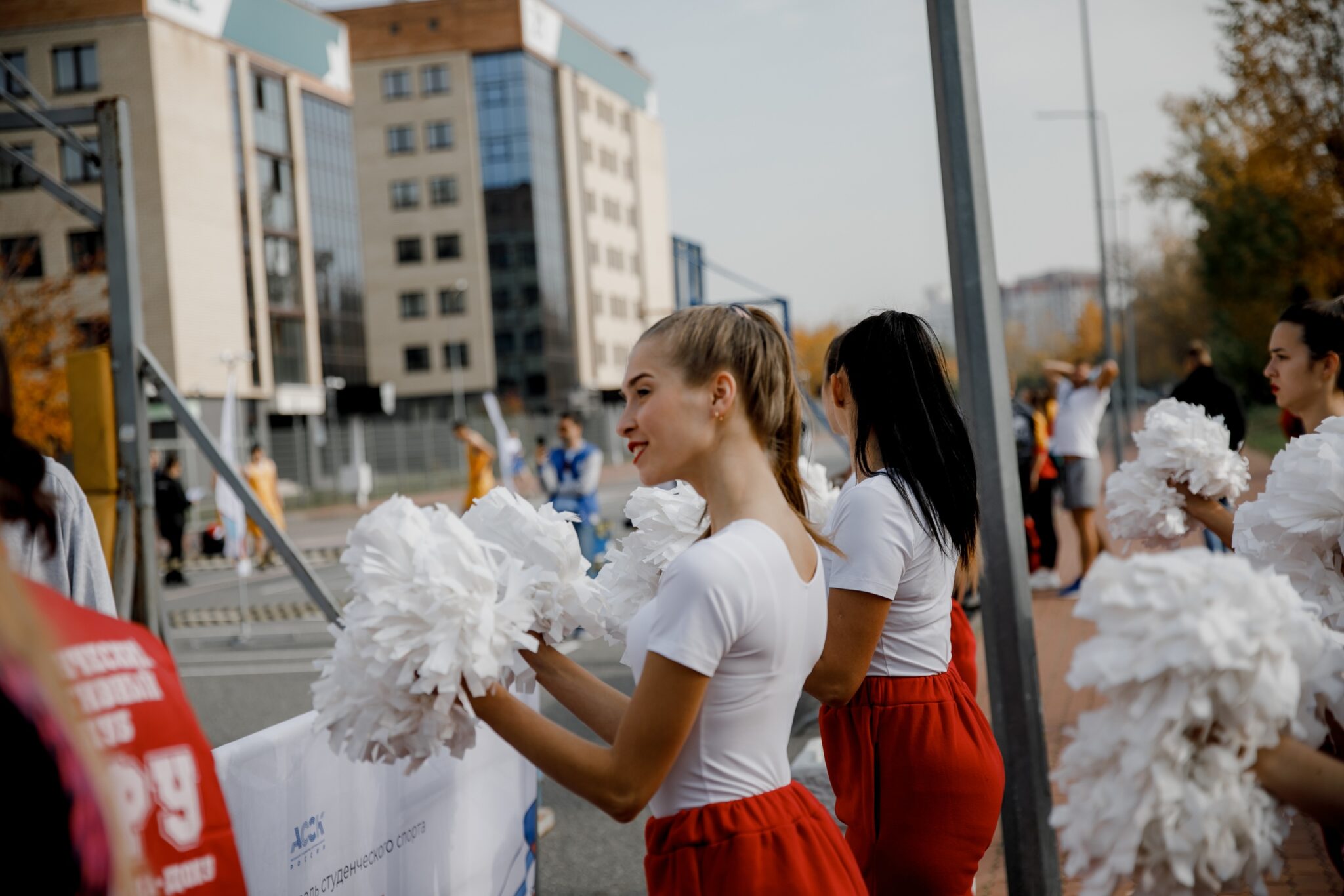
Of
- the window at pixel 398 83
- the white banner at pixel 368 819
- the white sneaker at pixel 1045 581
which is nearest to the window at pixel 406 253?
the window at pixel 398 83

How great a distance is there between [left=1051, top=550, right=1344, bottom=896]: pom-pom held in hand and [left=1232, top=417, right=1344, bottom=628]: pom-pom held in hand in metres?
0.74

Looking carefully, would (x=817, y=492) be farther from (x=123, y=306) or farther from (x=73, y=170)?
(x=73, y=170)

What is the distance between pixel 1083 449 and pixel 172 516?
A: 49.4 ft

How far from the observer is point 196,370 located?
46.2 m

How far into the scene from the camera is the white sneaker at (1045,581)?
1130 cm

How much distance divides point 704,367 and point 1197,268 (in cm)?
3515

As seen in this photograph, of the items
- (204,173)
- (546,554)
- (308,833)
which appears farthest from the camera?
(204,173)

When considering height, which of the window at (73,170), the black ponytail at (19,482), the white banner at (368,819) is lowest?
the white banner at (368,819)

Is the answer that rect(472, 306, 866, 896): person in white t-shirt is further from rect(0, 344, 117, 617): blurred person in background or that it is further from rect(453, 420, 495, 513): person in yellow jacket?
rect(453, 420, 495, 513): person in yellow jacket

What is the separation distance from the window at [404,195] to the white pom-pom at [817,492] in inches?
2775

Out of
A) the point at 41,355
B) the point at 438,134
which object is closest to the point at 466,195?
the point at 438,134

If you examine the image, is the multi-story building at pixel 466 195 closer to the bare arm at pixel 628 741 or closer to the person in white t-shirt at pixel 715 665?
the person in white t-shirt at pixel 715 665

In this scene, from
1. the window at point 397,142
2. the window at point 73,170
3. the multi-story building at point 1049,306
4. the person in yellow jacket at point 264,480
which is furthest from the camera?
the multi-story building at point 1049,306

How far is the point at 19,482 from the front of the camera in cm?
154
